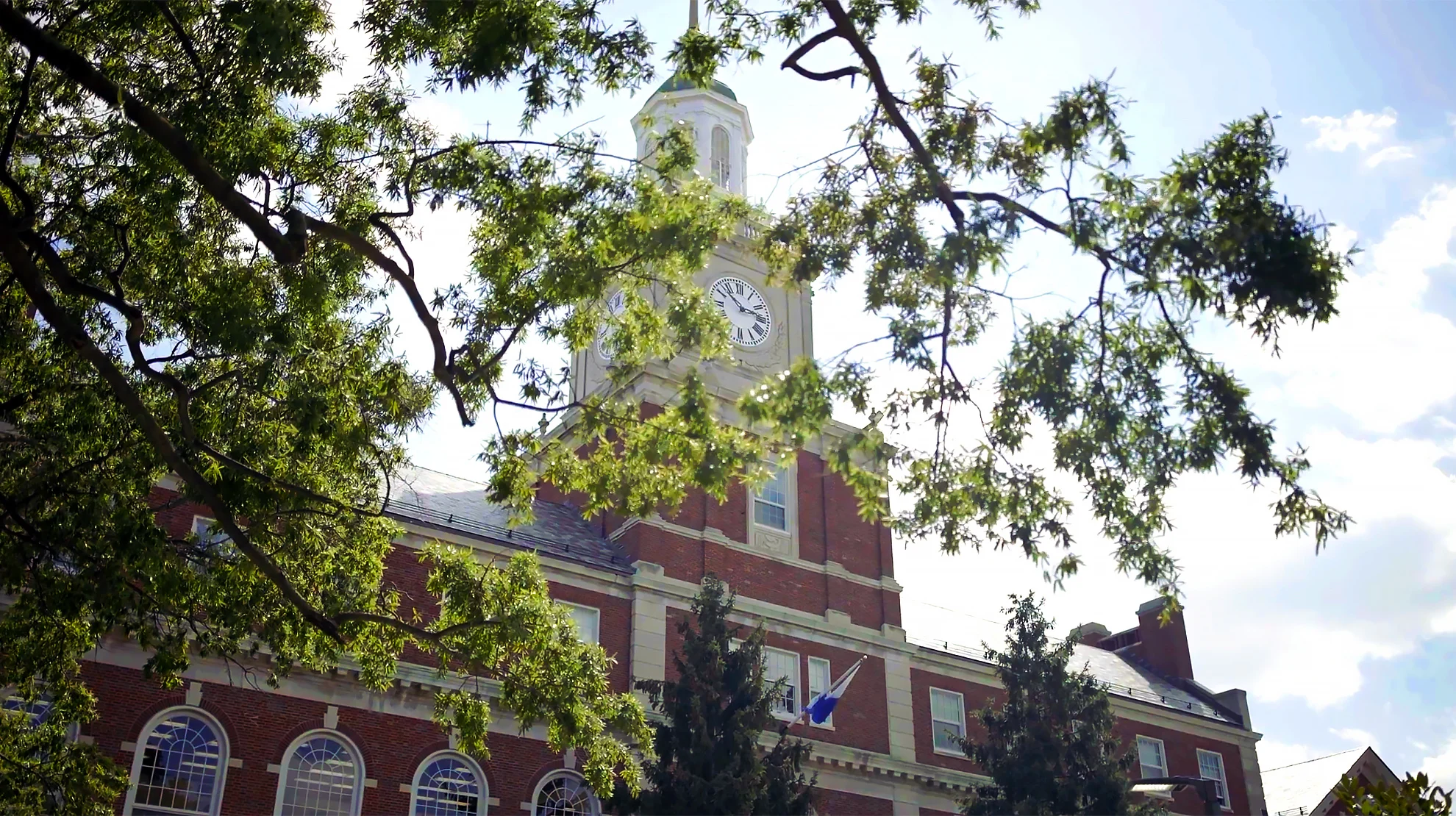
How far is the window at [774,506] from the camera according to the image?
3388 centimetres

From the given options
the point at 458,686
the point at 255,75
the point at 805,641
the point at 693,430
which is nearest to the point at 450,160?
the point at 255,75

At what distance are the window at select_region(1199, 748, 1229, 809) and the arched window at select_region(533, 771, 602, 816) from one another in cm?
2159

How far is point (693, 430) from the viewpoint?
46.6 ft

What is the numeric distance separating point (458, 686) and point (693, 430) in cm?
1407

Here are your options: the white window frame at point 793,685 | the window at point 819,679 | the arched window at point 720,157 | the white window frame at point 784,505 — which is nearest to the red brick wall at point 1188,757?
the window at point 819,679

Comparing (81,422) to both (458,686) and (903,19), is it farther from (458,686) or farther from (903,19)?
(458,686)

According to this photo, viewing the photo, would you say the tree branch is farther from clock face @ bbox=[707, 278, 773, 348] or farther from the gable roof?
the gable roof

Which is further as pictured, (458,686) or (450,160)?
(458,686)

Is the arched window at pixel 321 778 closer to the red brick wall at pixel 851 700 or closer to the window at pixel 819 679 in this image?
the red brick wall at pixel 851 700

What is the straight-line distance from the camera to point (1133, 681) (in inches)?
1718

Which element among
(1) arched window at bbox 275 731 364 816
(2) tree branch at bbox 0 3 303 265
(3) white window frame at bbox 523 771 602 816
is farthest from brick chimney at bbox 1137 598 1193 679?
(2) tree branch at bbox 0 3 303 265

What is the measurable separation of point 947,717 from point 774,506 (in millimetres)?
7440

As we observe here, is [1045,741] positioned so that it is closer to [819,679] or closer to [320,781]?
[819,679]

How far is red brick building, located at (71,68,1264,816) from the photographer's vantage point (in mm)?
24172
